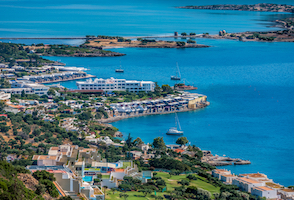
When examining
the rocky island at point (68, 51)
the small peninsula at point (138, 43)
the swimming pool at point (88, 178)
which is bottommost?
the swimming pool at point (88, 178)

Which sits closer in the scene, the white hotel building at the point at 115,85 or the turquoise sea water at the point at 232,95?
the turquoise sea water at the point at 232,95

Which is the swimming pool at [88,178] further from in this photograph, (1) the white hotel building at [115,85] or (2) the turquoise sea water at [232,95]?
(1) the white hotel building at [115,85]

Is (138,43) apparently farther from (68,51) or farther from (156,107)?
(156,107)

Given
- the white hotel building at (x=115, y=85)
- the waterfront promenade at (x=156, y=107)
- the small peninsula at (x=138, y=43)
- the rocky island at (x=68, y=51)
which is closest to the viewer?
the waterfront promenade at (x=156, y=107)

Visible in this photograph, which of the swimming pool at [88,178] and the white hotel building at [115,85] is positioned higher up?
the white hotel building at [115,85]

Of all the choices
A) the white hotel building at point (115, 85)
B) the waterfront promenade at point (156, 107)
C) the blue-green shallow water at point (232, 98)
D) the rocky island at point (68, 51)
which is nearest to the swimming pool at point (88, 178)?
the blue-green shallow water at point (232, 98)

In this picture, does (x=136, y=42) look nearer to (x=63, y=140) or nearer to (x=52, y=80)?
(x=52, y=80)

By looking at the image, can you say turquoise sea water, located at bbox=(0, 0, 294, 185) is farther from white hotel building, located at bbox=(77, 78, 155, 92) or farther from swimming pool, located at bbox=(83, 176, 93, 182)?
swimming pool, located at bbox=(83, 176, 93, 182)

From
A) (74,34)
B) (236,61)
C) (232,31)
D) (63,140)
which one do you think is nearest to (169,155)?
(63,140)
